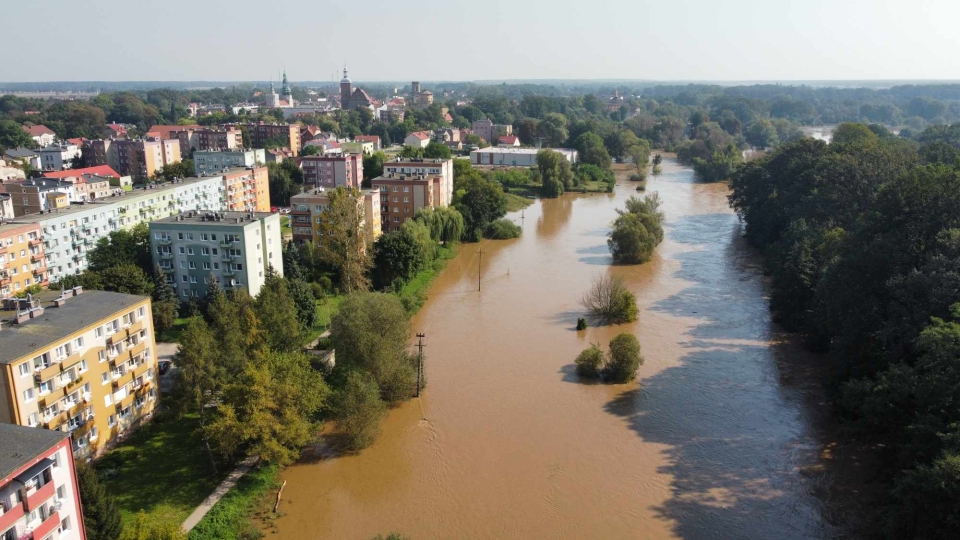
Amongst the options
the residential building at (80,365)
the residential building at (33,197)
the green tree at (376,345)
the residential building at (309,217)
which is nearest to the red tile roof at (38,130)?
the residential building at (33,197)

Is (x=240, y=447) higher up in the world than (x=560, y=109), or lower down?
lower down

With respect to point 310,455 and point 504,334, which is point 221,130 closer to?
point 504,334

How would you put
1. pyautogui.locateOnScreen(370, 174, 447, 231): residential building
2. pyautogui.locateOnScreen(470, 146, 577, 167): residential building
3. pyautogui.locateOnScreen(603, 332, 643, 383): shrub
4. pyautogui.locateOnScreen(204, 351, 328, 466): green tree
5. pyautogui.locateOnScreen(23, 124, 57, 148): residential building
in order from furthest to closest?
pyautogui.locateOnScreen(23, 124, 57, 148): residential building, pyautogui.locateOnScreen(470, 146, 577, 167): residential building, pyautogui.locateOnScreen(370, 174, 447, 231): residential building, pyautogui.locateOnScreen(603, 332, 643, 383): shrub, pyautogui.locateOnScreen(204, 351, 328, 466): green tree

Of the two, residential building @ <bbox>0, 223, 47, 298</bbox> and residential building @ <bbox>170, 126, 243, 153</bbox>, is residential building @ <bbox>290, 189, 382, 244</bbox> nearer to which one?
residential building @ <bbox>0, 223, 47, 298</bbox>

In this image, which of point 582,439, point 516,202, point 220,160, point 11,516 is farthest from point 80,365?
point 516,202

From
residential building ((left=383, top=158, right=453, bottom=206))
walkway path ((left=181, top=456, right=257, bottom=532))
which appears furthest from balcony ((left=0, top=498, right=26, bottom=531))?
residential building ((left=383, top=158, right=453, bottom=206))

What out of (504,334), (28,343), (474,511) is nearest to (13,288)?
(28,343)
